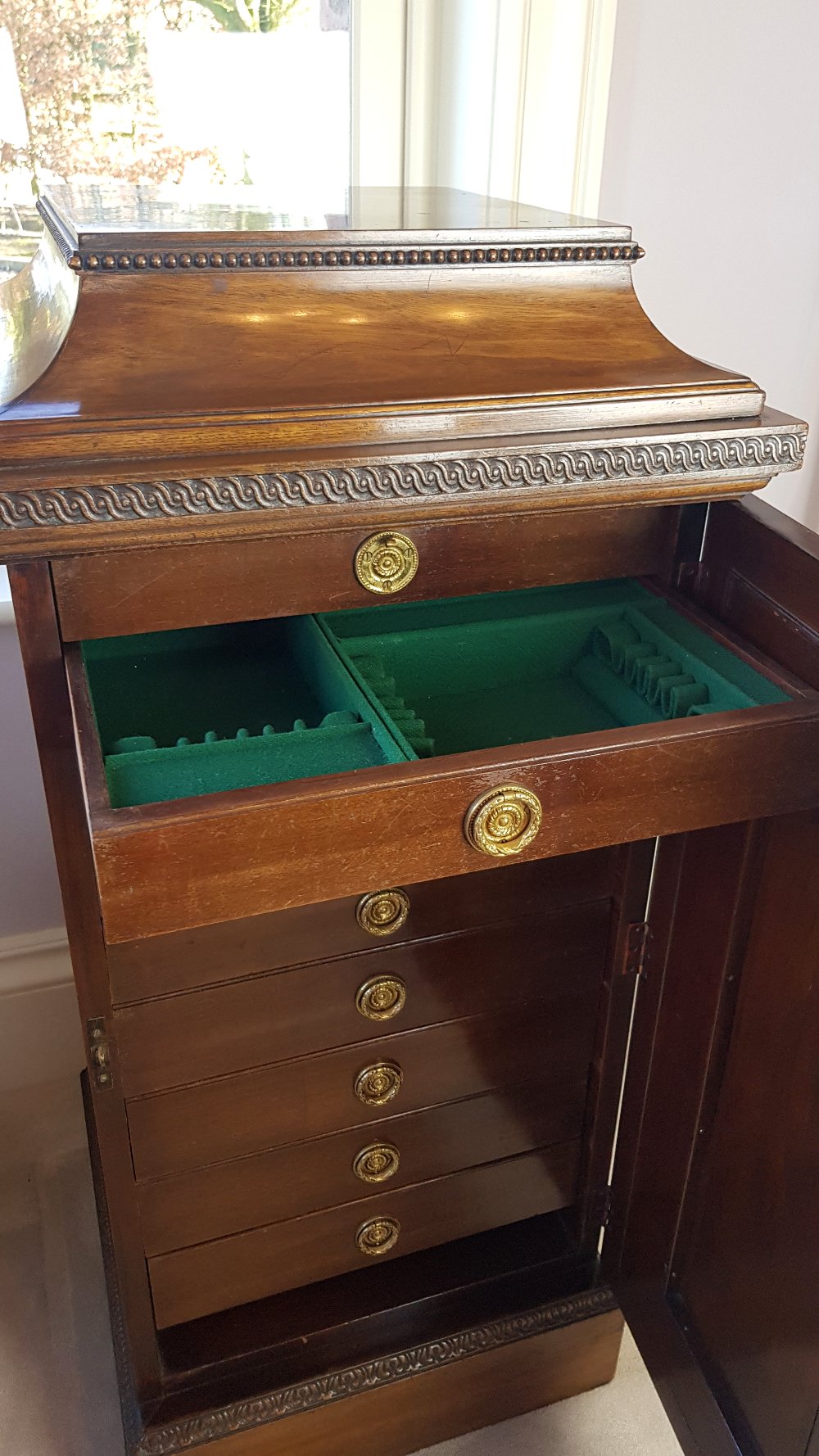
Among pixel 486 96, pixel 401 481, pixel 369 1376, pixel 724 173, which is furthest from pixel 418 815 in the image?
pixel 724 173

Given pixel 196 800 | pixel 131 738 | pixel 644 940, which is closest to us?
pixel 196 800

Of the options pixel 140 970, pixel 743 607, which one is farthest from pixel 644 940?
pixel 140 970

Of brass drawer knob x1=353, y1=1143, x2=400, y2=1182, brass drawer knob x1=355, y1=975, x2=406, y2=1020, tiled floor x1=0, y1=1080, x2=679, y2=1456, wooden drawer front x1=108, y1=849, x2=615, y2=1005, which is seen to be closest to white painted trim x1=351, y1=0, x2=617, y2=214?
wooden drawer front x1=108, y1=849, x2=615, y2=1005

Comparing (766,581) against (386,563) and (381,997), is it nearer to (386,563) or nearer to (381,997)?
(386,563)

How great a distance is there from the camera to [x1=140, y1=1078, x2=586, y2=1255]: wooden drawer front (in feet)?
3.05

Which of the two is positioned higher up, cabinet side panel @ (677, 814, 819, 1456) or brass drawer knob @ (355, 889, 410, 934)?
brass drawer knob @ (355, 889, 410, 934)

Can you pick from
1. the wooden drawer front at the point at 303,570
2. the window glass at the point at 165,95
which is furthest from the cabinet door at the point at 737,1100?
the window glass at the point at 165,95

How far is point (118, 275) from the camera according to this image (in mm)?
682

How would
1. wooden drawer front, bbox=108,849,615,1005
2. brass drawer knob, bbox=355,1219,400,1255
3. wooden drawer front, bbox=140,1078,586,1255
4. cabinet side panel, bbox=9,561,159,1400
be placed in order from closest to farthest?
cabinet side panel, bbox=9,561,159,1400
wooden drawer front, bbox=108,849,615,1005
wooden drawer front, bbox=140,1078,586,1255
brass drawer knob, bbox=355,1219,400,1255

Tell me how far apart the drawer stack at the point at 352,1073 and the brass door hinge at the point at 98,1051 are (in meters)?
0.01

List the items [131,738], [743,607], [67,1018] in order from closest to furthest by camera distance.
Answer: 1. [131,738]
2. [743,607]
3. [67,1018]

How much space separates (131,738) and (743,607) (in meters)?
0.46

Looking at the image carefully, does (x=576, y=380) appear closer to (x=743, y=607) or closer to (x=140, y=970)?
(x=743, y=607)

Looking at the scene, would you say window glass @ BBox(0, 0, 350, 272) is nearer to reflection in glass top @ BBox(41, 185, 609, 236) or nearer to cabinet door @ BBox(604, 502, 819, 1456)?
reflection in glass top @ BBox(41, 185, 609, 236)
